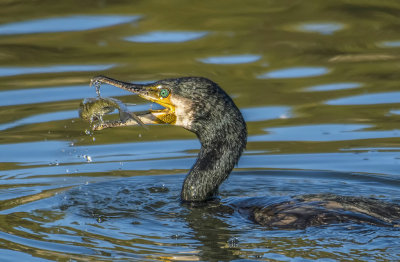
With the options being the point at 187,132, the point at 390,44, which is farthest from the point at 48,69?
the point at 390,44

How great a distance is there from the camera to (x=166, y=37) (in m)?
12.7

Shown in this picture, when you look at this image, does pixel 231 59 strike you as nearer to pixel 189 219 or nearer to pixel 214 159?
pixel 214 159

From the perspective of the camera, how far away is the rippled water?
6.46 metres

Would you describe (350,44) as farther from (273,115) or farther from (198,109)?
(198,109)

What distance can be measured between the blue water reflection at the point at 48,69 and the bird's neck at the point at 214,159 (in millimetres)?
4197

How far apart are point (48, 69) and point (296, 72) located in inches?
126

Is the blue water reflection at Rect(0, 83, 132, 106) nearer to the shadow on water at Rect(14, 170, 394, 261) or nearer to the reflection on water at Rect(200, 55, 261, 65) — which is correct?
the reflection on water at Rect(200, 55, 261, 65)

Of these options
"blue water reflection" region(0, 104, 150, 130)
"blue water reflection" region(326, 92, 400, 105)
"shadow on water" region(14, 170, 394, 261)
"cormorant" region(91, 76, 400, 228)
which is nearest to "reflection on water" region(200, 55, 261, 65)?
"blue water reflection" region(326, 92, 400, 105)

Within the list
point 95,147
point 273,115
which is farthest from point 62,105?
point 273,115

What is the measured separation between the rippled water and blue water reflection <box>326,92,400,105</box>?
0.02 m

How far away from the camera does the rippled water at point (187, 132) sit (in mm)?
6465

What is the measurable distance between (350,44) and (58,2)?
4.36 metres

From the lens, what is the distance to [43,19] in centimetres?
1315

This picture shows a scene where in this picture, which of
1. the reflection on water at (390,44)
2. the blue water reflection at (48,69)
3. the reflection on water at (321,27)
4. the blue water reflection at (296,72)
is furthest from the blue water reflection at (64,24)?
the reflection on water at (390,44)
